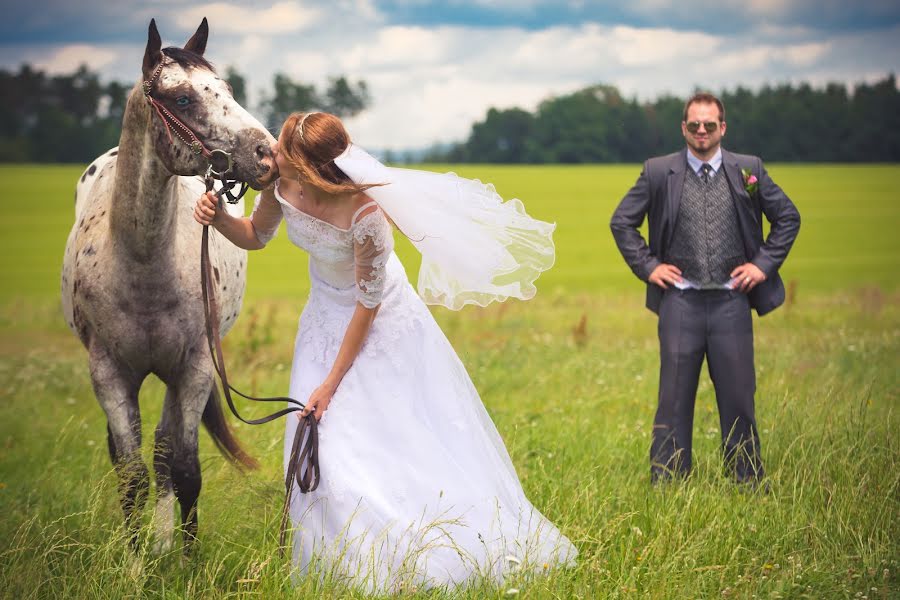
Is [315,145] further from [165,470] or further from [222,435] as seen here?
[222,435]

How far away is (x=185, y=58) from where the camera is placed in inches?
154

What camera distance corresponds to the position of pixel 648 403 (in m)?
7.46

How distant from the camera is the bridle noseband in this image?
3.71 meters

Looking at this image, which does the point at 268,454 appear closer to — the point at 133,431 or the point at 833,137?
the point at 133,431

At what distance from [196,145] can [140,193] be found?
0.53m

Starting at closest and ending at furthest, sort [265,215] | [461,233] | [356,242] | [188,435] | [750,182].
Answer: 1. [356,242]
2. [265,215]
3. [461,233]
4. [188,435]
5. [750,182]

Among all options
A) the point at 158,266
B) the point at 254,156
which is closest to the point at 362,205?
the point at 254,156

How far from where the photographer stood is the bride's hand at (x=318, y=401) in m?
3.78

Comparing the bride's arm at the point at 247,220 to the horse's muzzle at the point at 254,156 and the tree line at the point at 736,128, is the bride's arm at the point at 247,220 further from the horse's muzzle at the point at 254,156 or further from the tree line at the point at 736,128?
the tree line at the point at 736,128

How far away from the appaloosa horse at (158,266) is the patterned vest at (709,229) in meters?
2.68

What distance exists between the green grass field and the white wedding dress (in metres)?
0.16

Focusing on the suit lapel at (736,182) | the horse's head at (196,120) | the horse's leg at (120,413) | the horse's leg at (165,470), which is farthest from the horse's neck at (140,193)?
Answer: the suit lapel at (736,182)

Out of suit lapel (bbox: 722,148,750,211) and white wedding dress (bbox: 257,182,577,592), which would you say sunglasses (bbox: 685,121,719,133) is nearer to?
suit lapel (bbox: 722,148,750,211)

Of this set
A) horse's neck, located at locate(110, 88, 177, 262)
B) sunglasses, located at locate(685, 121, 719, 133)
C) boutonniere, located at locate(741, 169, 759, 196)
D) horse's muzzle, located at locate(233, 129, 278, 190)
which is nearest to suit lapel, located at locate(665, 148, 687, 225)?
sunglasses, located at locate(685, 121, 719, 133)
